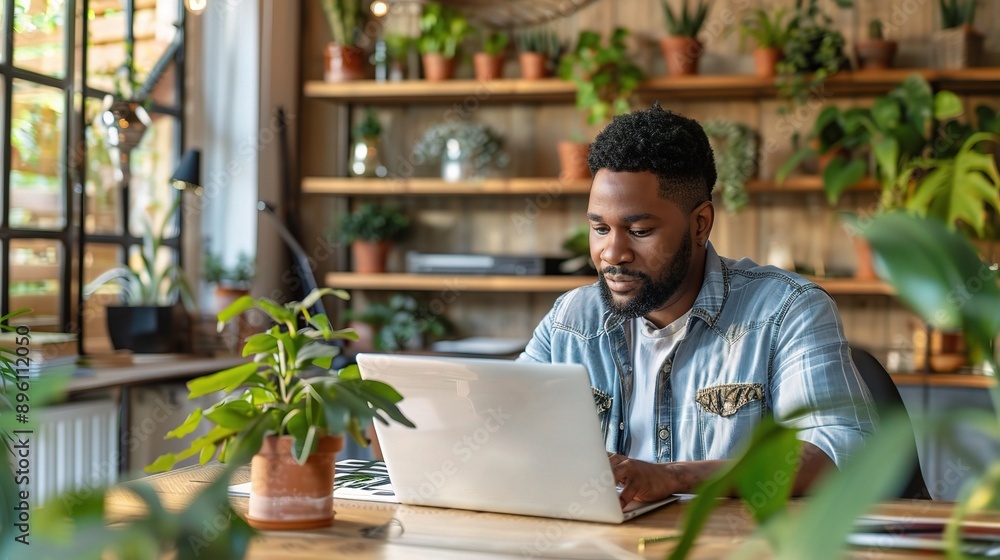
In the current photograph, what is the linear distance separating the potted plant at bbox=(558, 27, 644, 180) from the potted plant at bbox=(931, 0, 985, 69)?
1015 mm

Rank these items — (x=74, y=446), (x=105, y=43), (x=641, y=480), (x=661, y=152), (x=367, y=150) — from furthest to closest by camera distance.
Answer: (x=367, y=150) < (x=105, y=43) < (x=74, y=446) < (x=661, y=152) < (x=641, y=480)

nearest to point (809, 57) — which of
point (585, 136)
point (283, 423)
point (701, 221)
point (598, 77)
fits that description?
point (598, 77)

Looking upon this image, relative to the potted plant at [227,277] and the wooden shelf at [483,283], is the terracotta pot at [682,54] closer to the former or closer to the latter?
the wooden shelf at [483,283]

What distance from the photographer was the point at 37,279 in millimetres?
3193

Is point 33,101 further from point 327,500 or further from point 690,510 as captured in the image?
point 690,510

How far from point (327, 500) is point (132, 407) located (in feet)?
7.86

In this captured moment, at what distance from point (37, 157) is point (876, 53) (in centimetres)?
272

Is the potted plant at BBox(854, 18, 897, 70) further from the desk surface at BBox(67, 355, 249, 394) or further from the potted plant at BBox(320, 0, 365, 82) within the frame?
the desk surface at BBox(67, 355, 249, 394)

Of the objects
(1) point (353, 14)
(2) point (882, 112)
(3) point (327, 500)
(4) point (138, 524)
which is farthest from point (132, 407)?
(4) point (138, 524)

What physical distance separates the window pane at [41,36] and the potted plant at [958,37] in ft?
9.30

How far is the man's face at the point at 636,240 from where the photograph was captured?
6.07 feet

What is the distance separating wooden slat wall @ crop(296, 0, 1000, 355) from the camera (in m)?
3.70

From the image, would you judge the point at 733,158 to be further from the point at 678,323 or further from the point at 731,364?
the point at 731,364

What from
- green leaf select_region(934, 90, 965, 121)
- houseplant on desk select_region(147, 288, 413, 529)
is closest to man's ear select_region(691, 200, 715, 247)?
houseplant on desk select_region(147, 288, 413, 529)
